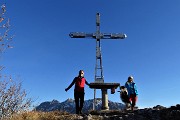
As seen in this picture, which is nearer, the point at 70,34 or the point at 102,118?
the point at 102,118

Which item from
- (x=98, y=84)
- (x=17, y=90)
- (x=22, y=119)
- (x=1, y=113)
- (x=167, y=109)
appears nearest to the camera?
(x=1, y=113)

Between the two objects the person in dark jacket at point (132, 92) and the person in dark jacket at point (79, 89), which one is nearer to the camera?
the person in dark jacket at point (79, 89)

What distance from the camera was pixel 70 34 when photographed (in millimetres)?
28297

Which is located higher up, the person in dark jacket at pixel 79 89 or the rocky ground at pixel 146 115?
the person in dark jacket at pixel 79 89

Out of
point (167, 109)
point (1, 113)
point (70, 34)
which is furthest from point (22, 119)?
point (70, 34)

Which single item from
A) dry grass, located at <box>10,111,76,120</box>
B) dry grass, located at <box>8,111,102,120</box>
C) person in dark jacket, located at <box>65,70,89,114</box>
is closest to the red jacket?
person in dark jacket, located at <box>65,70,89,114</box>

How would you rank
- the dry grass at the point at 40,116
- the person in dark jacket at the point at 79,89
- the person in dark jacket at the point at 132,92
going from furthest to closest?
the person in dark jacket at the point at 132,92, the person in dark jacket at the point at 79,89, the dry grass at the point at 40,116

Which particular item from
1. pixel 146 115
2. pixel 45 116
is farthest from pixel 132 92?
pixel 45 116

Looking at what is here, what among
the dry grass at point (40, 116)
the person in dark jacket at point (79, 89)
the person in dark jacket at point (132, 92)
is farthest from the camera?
the person in dark jacket at point (132, 92)

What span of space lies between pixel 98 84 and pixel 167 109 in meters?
6.07

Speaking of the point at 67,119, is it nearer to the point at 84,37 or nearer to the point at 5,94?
the point at 5,94

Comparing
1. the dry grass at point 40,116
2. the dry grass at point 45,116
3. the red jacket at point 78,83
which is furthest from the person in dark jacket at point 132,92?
the dry grass at point 40,116

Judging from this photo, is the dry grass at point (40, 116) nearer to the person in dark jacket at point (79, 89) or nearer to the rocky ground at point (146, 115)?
the rocky ground at point (146, 115)

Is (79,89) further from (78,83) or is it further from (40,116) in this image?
(40,116)
